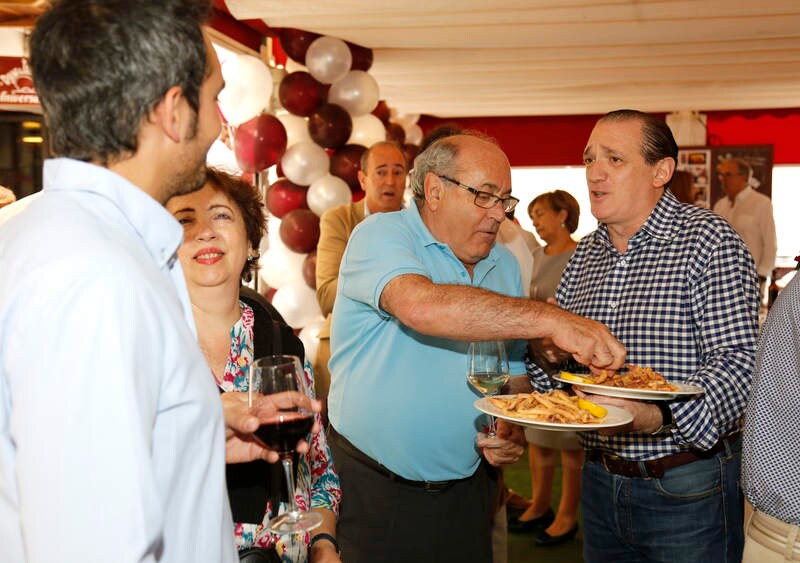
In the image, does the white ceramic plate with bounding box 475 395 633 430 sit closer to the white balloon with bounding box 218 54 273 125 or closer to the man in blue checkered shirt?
the man in blue checkered shirt

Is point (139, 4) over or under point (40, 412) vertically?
over

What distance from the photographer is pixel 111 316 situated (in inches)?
34.3

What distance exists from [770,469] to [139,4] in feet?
5.06

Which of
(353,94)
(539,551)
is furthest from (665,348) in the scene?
(353,94)

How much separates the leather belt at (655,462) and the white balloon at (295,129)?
3636 millimetres

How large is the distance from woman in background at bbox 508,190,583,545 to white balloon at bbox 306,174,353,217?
1.28 metres

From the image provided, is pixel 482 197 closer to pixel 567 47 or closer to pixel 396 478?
pixel 396 478

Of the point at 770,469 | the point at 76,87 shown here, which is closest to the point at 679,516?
the point at 770,469

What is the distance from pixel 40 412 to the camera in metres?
0.84

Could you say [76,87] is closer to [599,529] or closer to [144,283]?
[144,283]

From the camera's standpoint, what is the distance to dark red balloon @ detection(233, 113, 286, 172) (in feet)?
16.1

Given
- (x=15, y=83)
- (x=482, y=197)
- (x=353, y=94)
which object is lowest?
(x=482, y=197)

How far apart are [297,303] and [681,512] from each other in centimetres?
348

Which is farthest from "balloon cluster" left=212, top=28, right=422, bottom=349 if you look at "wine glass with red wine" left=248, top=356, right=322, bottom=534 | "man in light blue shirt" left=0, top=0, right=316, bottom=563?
"man in light blue shirt" left=0, top=0, right=316, bottom=563
